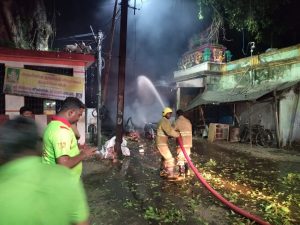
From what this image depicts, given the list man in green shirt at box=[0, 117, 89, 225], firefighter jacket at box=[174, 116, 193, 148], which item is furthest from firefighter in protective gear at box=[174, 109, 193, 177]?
man in green shirt at box=[0, 117, 89, 225]

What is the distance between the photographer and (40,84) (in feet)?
37.0

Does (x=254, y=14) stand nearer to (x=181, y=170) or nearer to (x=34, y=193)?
(x=181, y=170)

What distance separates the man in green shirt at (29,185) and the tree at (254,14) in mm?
20209

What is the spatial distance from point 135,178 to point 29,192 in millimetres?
8005

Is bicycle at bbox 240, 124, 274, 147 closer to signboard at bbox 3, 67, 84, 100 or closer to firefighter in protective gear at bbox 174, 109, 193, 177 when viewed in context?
firefighter in protective gear at bbox 174, 109, 193, 177

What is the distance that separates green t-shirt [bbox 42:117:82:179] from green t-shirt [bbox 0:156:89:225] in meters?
1.75

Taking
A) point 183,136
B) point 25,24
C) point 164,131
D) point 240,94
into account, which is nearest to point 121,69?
point 164,131

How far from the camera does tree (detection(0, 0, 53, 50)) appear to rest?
14.6 metres

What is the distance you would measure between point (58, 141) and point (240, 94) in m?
17.0

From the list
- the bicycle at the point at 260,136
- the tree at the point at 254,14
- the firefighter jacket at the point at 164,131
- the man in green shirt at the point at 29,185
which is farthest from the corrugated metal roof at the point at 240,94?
the man in green shirt at the point at 29,185

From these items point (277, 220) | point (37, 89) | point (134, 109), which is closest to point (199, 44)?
point (134, 109)

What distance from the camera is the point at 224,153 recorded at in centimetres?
1488

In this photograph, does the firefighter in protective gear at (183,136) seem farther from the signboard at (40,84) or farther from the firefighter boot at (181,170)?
the signboard at (40,84)

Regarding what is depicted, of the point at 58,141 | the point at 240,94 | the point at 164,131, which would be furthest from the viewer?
the point at 240,94
